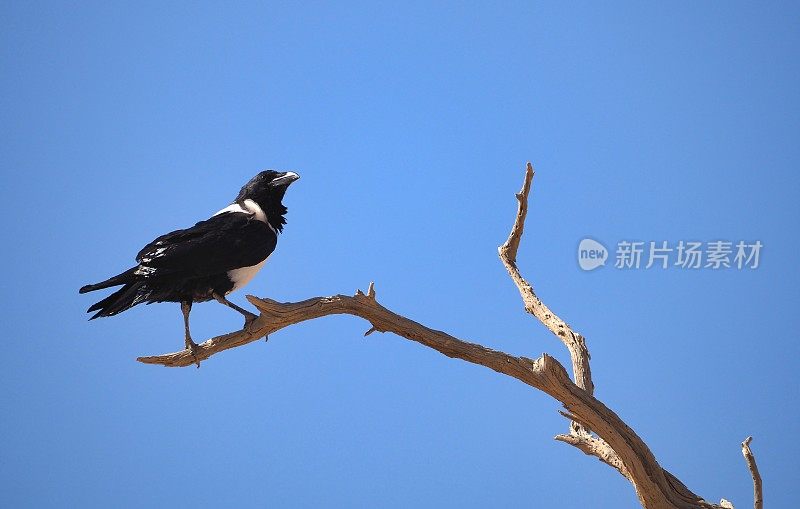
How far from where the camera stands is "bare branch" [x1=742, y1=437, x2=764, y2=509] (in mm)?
4980

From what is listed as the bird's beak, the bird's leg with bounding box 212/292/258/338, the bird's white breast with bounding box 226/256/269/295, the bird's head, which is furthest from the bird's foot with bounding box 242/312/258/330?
the bird's beak

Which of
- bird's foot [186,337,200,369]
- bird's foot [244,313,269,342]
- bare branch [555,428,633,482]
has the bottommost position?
bird's foot [186,337,200,369]

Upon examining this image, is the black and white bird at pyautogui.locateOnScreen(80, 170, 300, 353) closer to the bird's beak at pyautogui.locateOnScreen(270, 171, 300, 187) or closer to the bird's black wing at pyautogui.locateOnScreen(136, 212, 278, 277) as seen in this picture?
the bird's black wing at pyautogui.locateOnScreen(136, 212, 278, 277)

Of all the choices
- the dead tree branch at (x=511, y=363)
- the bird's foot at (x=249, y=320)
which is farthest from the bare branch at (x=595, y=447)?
the bird's foot at (x=249, y=320)

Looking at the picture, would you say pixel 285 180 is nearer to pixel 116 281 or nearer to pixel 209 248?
pixel 209 248

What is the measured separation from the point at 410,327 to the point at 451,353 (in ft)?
0.89

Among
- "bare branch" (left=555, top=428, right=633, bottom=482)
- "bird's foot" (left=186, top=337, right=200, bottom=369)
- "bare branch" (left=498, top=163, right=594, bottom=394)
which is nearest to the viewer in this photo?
"bird's foot" (left=186, top=337, right=200, bottom=369)

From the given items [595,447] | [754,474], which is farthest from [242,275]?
[754,474]

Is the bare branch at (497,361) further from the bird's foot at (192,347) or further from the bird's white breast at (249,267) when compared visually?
the bird's white breast at (249,267)

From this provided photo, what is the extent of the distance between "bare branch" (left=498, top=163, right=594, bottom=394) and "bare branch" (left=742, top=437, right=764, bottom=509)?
0.90 meters

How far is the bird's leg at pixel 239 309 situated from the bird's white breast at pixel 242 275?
0.31 feet

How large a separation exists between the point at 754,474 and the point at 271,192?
326 centimetres

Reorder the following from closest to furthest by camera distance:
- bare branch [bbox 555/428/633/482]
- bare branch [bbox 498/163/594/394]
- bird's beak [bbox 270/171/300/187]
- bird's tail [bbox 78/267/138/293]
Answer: bird's tail [bbox 78/267/138/293] → bare branch [bbox 555/428/633/482] → bare branch [bbox 498/163/594/394] → bird's beak [bbox 270/171/300/187]

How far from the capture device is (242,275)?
5270mm
